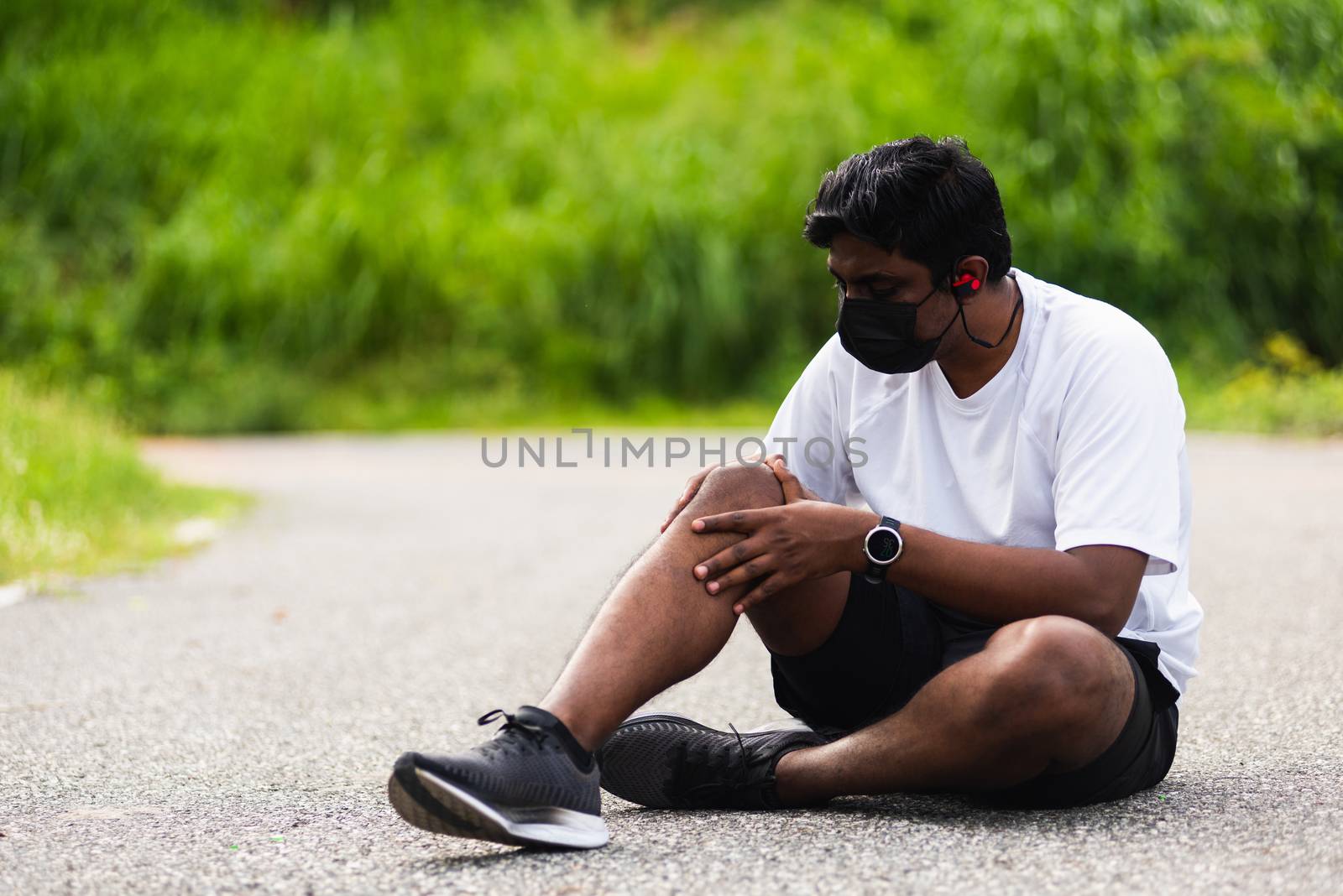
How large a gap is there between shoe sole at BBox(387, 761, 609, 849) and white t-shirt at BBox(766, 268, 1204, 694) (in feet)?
3.06

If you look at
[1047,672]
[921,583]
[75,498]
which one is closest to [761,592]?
[921,583]

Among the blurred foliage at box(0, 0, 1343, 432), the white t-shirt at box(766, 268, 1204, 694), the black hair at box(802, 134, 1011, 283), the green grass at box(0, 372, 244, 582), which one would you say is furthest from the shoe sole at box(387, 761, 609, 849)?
the blurred foliage at box(0, 0, 1343, 432)

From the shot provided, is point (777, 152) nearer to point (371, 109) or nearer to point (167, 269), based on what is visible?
point (371, 109)

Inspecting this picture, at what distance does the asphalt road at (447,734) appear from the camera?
2736mm

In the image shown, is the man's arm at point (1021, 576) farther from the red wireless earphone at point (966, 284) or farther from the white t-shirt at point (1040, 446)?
the red wireless earphone at point (966, 284)

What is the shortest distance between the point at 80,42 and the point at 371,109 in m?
5.07

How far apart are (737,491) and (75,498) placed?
6.32m

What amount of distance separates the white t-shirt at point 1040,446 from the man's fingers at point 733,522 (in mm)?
413

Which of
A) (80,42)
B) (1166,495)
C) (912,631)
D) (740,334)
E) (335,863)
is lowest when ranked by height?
(740,334)

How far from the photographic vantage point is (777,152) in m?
22.3

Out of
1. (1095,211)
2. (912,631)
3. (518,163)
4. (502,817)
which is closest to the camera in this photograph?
(502,817)

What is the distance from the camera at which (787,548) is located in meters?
2.91

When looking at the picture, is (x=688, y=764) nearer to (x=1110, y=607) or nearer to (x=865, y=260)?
(x=1110, y=607)

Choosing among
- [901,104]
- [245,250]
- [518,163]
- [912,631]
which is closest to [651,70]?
[518,163]
